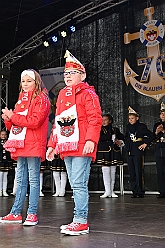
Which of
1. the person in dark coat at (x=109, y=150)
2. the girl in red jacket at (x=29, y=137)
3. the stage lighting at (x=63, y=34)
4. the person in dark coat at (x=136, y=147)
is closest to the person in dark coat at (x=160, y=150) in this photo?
the person in dark coat at (x=136, y=147)

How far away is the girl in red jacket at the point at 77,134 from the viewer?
263 cm

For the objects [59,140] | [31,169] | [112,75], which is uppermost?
[112,75]

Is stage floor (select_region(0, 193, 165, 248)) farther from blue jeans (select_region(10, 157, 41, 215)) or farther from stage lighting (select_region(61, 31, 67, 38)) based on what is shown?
stage lighting (select_region(61, 31, 67, 38))

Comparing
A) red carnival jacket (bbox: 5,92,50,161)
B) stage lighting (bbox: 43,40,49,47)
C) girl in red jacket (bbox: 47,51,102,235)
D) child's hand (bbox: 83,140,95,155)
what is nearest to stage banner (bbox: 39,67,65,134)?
stage lighting (bbox: 43,40,49,47)

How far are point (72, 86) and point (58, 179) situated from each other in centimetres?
466

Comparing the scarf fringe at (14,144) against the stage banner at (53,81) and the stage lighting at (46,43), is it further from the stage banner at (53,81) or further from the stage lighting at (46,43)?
the stage lighting at (46,43)

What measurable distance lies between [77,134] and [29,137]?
1.79 ft

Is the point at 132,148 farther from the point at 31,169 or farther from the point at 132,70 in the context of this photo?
the point at 31,169

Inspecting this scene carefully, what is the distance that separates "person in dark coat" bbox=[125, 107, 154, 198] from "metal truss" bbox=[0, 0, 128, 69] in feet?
7.61

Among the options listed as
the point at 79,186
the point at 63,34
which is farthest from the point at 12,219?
the point at 63,34

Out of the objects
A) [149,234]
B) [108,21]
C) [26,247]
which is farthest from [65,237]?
[108,21]

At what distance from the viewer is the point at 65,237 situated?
2480 mm

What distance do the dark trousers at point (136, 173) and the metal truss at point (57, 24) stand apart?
2.89 m

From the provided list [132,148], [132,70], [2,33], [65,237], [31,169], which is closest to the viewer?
[65,237]
